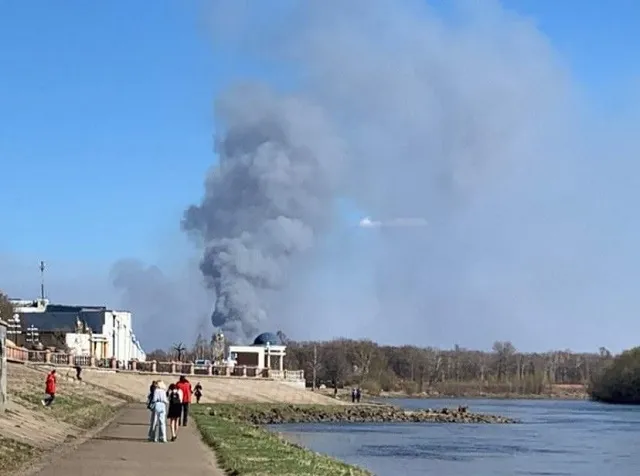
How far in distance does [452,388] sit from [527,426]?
119 m

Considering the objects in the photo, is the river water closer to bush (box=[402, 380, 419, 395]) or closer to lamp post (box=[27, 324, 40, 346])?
lamp post (box=[27, 324, 40, 346])

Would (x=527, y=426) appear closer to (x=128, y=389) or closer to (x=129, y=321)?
(x=128, y=389)

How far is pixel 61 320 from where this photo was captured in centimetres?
12719

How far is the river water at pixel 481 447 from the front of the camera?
4144 cm

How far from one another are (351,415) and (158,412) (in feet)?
172

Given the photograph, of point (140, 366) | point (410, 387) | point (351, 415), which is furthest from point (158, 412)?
point (410, 387)

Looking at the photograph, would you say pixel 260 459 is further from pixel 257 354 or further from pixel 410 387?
pixel 410 387

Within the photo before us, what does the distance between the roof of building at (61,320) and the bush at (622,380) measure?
2682 inches

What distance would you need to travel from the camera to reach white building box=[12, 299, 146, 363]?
114 meters

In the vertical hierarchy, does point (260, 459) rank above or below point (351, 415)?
above

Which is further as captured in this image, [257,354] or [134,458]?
[257,354]

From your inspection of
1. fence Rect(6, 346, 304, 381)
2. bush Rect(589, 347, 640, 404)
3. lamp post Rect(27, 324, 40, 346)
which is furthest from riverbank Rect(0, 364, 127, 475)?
bush Rect(589, 347, 640, 404)

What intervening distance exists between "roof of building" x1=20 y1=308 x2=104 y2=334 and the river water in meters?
54.7

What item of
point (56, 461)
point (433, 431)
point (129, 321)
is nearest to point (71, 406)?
point (56, 461)
